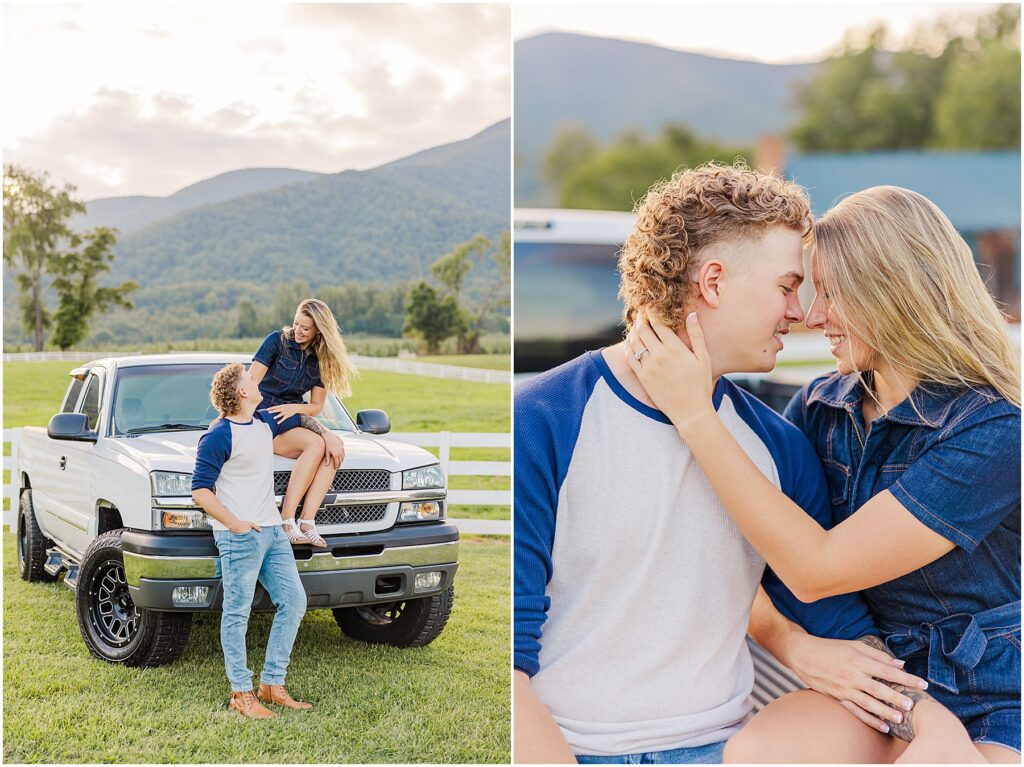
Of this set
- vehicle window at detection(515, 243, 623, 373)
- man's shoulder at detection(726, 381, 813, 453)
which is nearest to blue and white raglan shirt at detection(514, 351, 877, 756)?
man's shoulder at detection(726, 381, 813, 453)

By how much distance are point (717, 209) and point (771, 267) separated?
19 cm

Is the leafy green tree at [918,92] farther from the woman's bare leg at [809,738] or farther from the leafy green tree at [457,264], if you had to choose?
the woman's bare leg at [809,738]

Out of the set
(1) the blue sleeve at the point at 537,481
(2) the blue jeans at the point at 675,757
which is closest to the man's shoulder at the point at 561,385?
(1) the blue sleeve at the point at 537,481

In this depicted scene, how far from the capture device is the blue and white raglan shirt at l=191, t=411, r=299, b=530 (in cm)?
260

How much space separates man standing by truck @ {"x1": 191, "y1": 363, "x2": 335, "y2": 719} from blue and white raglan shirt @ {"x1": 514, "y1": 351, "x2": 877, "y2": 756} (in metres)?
0.77

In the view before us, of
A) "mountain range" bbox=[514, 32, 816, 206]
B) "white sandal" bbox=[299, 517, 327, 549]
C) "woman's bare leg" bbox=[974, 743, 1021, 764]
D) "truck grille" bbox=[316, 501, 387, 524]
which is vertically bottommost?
"woman's bare leg" bbox=[974, 743, 1021, 764]

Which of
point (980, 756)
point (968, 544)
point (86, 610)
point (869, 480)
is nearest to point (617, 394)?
point (869, 480)

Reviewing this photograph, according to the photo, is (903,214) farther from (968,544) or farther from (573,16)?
(573,16)

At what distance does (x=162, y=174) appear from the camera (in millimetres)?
3035

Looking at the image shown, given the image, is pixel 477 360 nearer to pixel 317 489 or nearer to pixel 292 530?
pixel 317 489

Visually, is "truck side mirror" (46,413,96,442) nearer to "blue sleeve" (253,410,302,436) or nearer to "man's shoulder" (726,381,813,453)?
"blue sleeve" (253,410,302,436)

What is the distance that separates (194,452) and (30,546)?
72 cm

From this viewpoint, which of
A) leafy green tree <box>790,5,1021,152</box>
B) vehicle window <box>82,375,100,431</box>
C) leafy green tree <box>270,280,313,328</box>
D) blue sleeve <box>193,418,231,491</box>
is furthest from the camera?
leafy green tree <box>790,5,1021,152</box>

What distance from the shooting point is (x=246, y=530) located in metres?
2.61
